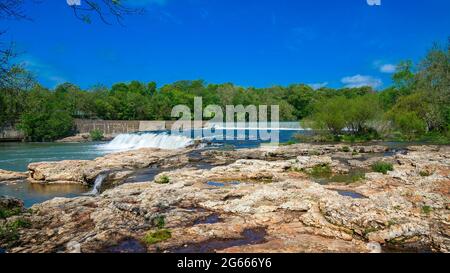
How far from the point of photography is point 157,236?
7035 millimetres

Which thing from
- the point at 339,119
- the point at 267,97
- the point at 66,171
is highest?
the point at 267,97

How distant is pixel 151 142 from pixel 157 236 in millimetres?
32572

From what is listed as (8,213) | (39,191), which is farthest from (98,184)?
(8,213)

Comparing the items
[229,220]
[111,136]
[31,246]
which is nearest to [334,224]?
[229,220]

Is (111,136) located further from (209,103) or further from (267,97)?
(267,97)

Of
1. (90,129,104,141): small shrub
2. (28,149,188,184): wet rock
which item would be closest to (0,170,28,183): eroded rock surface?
(28,149,188,184): wet rock

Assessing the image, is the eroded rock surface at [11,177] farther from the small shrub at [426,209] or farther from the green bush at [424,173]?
the green bush at [424,173]

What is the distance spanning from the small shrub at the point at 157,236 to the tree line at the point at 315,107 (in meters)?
3.75

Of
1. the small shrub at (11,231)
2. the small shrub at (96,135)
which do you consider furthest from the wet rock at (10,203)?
the small shrub at (96,135)

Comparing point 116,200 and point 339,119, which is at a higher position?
point 339,119

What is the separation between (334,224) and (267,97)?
8993 centimetres

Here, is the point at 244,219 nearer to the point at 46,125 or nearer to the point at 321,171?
the point at 321,171

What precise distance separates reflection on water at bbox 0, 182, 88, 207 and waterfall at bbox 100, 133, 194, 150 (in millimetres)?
16689
